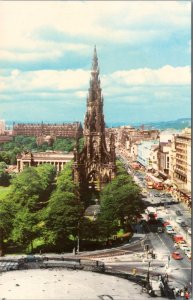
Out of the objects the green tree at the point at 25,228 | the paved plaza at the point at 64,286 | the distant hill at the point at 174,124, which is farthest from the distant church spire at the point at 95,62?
the paved plaza at the point at 64,286

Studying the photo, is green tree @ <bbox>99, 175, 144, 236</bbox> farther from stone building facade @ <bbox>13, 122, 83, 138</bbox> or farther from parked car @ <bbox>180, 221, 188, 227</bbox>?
stone building facade @ <bbox>13, 122, 83, 138</bbox>

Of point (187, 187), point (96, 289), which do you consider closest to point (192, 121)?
point (187, 187)

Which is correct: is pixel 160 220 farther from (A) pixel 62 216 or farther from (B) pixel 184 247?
(A) pixel 62 216

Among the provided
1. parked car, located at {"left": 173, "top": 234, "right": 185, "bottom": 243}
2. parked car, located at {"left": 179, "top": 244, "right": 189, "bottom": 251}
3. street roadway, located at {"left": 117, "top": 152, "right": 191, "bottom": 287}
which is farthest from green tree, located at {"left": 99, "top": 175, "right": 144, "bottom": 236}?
parked car, located at {"left": 179, "top": 244, "right": 189, "bottom": 251}

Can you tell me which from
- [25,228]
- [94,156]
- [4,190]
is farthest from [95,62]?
[4,190]

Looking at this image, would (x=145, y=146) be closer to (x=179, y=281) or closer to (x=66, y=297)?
(x=179, y=281)

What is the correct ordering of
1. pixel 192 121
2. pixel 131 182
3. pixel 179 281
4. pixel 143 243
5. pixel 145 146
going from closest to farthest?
1. pixel 192 121
2. pixel 179 281
3. pixel 143 243
4. pixel 131 182
5. pixel 145 146

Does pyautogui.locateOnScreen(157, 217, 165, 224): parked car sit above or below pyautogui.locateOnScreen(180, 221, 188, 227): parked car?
above

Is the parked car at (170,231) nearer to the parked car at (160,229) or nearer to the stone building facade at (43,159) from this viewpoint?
the parked car at (160,229)
